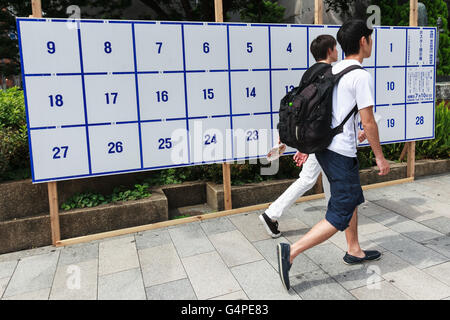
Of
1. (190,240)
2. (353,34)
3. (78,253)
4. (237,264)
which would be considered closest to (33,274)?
(78,253)

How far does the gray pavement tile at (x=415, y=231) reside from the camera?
12.8 ft

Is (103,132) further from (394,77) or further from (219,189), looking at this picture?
(394,77)

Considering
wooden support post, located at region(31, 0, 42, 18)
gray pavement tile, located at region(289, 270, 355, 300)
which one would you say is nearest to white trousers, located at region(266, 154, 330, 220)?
gray pavement tile, located at region(289, 270, 355, 300)

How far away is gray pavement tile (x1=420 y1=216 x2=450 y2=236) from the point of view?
4.03m

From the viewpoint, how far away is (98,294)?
3080 millimetres

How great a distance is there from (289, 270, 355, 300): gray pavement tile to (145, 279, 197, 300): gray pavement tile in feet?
2.69

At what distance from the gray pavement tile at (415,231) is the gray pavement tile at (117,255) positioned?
270 cm

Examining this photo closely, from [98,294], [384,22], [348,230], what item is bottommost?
[98,294]

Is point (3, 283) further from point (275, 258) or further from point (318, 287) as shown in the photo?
point (318, 287)

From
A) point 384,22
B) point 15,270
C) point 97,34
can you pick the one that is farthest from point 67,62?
point 384,22

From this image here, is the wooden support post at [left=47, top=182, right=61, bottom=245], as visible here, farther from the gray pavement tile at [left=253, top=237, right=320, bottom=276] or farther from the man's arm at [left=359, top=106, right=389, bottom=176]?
the man's arm at [left=359, top=106, right=389, bottom=176]

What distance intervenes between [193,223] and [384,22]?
855 cm

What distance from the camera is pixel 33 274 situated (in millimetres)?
3469

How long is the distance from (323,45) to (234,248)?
212cm
